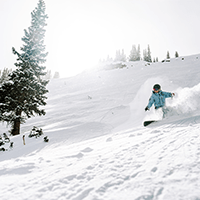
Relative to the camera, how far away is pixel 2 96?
10.6 metres

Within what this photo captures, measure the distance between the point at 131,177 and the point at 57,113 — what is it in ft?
39.2

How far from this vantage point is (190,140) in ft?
10.8

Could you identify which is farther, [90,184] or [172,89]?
[172,89]

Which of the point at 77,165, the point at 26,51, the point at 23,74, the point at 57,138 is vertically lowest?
the point at 57,138

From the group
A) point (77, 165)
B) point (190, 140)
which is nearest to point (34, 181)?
point (77, 165)

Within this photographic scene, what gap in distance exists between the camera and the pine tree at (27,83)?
418 inches

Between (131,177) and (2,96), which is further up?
(2,96)

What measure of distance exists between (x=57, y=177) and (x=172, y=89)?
12.8 m

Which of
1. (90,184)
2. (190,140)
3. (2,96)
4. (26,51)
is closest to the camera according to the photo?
(90,184)

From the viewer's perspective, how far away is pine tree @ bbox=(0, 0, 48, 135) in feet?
34.9

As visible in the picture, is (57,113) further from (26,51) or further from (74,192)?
(74,192)

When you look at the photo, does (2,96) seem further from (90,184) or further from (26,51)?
(90,184)

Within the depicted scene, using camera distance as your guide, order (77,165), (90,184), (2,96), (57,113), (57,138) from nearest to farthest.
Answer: (90,184) < (77,165) < (57,138) < (2,96) < (57,113)

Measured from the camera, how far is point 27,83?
11.2 m
